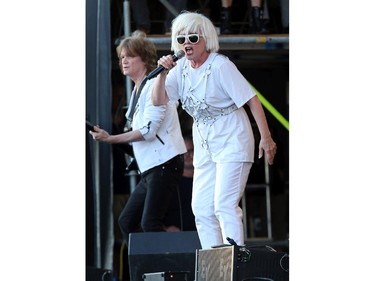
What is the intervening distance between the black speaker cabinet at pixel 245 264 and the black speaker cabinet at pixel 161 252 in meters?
0.63

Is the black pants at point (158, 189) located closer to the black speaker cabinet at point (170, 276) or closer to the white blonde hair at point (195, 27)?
the black speaker cabinet at point (170, 276)

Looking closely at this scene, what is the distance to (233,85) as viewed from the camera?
4.91 meters

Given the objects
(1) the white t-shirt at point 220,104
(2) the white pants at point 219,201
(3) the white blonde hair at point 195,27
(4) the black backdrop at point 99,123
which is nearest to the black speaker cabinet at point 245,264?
(2) the white pants at point 219,201

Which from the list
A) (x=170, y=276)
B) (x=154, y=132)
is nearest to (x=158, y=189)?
(x=154, y=132)

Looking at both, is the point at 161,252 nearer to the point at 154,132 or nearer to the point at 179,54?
the point at 154,132

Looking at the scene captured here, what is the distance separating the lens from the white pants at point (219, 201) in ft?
16.0

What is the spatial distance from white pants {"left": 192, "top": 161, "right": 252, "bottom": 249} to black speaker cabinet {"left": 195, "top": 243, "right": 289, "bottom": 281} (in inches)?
12.6

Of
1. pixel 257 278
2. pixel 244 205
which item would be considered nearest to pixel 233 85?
pixel 257 278

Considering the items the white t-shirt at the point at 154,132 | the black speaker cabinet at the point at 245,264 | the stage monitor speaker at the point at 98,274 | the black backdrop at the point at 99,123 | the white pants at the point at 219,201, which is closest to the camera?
the black speaker cabinet at the point at 245,264

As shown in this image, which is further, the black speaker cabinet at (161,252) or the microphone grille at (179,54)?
the black speaker cabinet at (161,252)

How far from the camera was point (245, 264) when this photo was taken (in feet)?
14.4

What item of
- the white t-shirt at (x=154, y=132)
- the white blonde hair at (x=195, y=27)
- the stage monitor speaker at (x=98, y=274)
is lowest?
the stage monitor speaker at (x=98, y=274)
